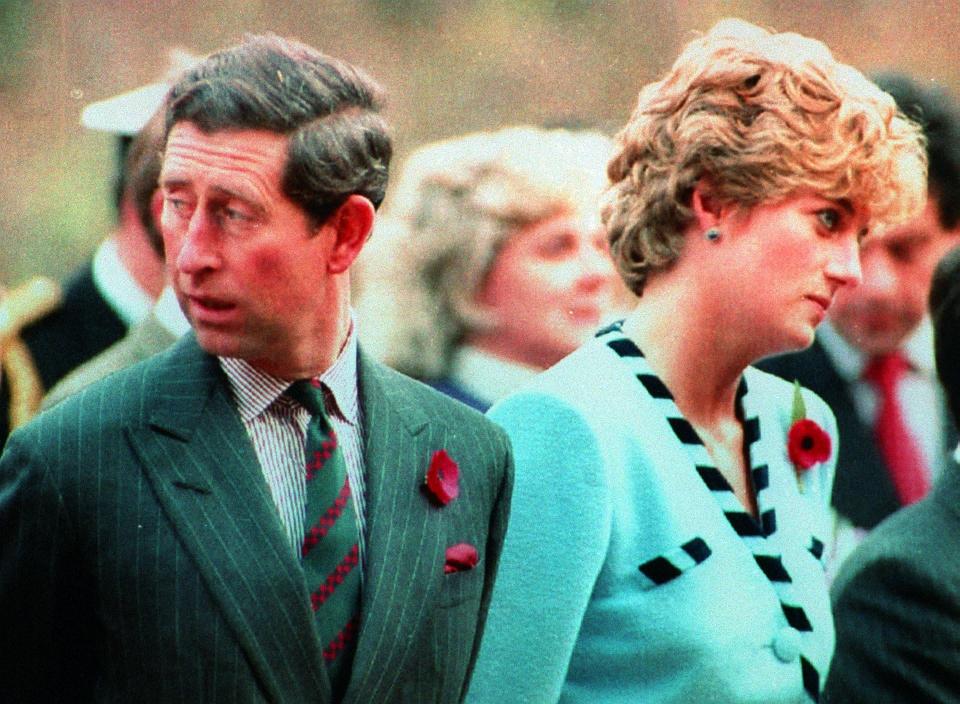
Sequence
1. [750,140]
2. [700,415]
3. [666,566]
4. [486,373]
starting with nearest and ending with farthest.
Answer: [666,566] < [750,140] < [700,415] < [486,373]

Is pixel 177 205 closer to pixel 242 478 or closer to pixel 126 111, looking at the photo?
pixel 242 478

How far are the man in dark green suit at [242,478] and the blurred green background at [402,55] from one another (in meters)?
2.53

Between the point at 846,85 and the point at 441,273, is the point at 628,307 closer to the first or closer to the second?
the point at 441,273

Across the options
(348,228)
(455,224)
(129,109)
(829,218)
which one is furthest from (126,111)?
(348,228)

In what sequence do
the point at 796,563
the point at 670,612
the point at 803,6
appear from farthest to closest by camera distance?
1. the point at 803,6
2. the point at 796,563
3. the point at 670,612

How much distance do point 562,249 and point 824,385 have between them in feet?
2.82

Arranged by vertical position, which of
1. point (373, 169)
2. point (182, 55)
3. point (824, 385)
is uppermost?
point (373, 169)

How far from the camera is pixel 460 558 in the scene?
3051 mm

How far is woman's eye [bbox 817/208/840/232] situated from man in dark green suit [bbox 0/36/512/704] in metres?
0.87

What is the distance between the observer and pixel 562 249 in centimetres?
517

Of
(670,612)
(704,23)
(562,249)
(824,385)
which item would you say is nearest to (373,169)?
(670,612)

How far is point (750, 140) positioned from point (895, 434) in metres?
2.33

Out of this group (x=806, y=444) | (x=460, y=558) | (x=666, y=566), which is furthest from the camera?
(x=806, y=444)

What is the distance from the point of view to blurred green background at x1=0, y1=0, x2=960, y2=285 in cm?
566
